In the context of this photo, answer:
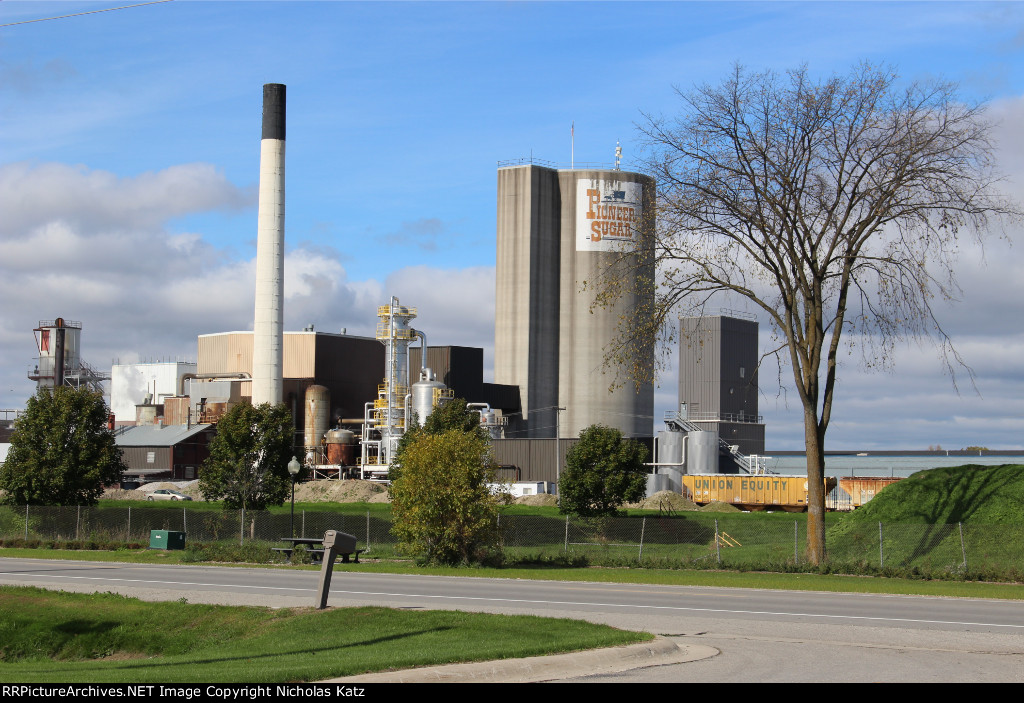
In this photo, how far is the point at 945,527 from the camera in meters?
36.4

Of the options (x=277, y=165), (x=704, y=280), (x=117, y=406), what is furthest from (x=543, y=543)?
(x=117, y=406)

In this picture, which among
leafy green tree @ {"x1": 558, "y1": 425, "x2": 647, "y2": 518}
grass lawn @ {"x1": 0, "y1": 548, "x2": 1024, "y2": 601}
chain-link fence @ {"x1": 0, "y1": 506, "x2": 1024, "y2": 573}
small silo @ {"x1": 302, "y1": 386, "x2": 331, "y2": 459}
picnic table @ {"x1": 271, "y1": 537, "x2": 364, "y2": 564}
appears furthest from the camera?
small silo @ {"x1": 302, "y1": 386, "x2": 331, "y2": 459}

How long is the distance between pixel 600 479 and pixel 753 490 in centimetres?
2645

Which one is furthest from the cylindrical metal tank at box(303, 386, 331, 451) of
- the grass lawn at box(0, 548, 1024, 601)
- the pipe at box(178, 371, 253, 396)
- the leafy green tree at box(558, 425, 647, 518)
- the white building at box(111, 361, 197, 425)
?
the grass lawn at box(0, 548, 1024, 601)

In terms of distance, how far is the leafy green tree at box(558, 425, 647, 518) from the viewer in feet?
182

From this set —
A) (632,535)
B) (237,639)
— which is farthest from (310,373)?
(237,639)

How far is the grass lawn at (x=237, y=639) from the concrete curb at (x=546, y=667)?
0.46 meters

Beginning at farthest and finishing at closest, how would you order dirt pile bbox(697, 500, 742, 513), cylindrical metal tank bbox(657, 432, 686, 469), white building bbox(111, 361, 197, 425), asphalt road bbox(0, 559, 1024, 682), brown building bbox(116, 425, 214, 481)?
white building bbox(111, 361, 197, 425), brown building bbox(116, 425, 214, 481), cylindrical metal tank bbox(657, 432, 686, 469), dirt pile bbox(697, 500, 742, 513), asphalt road bbox(0, 559, 1024, 682)

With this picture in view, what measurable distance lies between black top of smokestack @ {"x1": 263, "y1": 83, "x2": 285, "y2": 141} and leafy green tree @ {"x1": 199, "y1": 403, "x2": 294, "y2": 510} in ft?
122

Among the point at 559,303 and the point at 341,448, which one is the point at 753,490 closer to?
the point at 559,303

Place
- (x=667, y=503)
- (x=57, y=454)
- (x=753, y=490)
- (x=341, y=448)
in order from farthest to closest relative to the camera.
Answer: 1. (x=341, y=448)
2. (x=753, y=490)
3. (x=667, y=503)
4. (x=57, y=454)

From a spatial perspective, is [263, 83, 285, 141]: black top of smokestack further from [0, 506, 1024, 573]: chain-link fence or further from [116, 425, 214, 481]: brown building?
[0, 506, 1024, 573]: chain-link fence

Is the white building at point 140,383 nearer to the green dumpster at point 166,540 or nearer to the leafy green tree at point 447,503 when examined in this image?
the green dumpster at point 166,540

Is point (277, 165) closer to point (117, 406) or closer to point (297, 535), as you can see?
point (297, 535)
